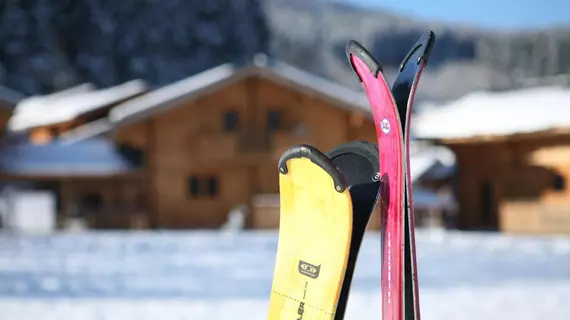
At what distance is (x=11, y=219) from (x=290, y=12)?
305 ft

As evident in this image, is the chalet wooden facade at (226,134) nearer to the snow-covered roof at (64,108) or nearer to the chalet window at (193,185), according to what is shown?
the chalet window at (193,185)

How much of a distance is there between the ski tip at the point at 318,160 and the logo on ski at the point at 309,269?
443 millimetres

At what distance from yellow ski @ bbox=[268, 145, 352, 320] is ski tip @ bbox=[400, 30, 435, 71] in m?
0.65

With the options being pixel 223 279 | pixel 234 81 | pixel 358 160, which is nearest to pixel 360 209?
pixel 358 160

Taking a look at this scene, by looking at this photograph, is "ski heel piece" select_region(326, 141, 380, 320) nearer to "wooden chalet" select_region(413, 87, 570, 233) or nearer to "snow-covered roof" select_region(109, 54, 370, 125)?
"wooden chalet" select_region(413, 87, 570, 233)

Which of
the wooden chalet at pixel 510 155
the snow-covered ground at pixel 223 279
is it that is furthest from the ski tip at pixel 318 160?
the wooden chalet at pixel 510 155

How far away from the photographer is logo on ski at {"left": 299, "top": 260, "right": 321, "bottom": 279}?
12.5 feet

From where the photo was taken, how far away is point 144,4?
81.8 meters

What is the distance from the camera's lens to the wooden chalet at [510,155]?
1905 cm

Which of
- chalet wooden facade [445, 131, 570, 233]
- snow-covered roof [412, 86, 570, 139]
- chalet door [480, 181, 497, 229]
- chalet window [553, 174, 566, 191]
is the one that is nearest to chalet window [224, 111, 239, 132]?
snow-covered roof [412, 86, 570, 139]

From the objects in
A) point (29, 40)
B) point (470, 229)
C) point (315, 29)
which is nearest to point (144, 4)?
point (29, 40)

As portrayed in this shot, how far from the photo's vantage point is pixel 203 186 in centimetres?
2397

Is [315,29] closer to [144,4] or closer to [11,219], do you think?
[144,4]

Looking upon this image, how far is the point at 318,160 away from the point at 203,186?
2045cm
